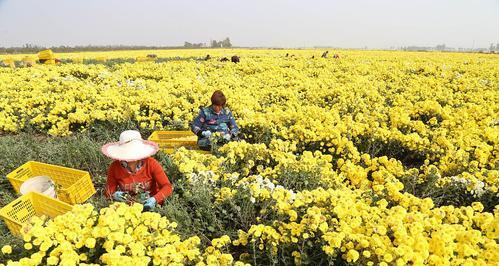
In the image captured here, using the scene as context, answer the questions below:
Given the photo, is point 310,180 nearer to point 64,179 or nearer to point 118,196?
point 118,196

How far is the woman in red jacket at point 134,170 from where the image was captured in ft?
13.0

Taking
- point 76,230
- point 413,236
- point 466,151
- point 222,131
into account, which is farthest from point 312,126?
point 76,230

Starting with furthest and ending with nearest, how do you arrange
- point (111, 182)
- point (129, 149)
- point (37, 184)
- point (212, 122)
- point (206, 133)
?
point (212, 122) < point (206, 133) < point (37, 184) < point (111, 182) < point (129, 149)

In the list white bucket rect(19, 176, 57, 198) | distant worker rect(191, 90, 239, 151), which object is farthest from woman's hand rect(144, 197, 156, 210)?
distant worker rect(191, 90, 239, 151)

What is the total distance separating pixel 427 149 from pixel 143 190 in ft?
14.6

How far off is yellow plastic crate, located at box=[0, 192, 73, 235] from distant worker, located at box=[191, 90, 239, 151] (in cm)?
251

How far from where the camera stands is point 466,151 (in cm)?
591

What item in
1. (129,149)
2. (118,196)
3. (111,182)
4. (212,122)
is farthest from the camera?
(212,122)

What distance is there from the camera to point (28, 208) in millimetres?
4051

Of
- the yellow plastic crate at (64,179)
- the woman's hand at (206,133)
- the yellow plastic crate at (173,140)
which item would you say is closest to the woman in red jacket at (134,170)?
the yellow plastic crate at (64,179)

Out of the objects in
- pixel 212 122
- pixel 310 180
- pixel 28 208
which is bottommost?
pixel 28 208

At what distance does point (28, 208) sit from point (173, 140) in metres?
2.66

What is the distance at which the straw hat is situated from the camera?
12.8ft

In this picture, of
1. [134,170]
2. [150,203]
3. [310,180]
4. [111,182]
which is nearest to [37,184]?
[111,182]
